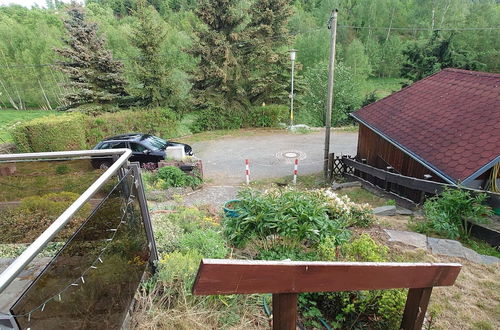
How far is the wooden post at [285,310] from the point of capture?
143 cm

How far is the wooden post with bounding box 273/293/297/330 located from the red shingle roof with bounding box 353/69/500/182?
22.4 feet

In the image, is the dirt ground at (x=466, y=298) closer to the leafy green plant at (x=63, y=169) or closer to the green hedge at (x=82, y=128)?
the leafy green plant at (x=63, y=169)

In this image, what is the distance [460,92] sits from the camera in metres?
9.34

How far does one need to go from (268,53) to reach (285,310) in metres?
20.8

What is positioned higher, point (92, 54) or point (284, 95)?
point (92, 54)

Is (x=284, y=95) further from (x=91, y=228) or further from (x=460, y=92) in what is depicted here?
(x=91, y=228)

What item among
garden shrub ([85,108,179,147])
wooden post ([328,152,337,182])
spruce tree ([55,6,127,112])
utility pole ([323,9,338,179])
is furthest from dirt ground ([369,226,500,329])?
spruce tree ([55,6,127,112])

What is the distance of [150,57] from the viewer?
18312 millimetres

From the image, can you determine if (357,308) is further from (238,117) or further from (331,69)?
(238,117)

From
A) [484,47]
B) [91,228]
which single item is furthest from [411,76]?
[91,228]

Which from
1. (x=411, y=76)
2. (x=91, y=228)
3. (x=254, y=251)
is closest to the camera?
(x=91, y=228)

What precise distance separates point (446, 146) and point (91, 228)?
8549 mm

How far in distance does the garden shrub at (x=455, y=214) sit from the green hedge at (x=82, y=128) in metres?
15.8

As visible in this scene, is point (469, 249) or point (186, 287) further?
point (469, 249)
